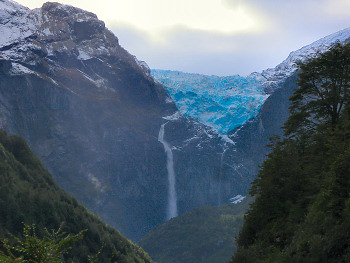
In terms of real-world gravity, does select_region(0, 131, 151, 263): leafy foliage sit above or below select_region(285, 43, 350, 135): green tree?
below

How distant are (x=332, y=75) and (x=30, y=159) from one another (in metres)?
77.1

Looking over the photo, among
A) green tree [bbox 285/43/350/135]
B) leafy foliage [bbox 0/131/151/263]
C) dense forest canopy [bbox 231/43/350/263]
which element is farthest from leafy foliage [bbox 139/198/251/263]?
dense forest canopy [bbox 231/43/350/263]

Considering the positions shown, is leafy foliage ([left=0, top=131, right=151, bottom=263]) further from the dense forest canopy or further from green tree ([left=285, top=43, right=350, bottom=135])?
green tree ([left=285, top=43, right=350, bottom=135])

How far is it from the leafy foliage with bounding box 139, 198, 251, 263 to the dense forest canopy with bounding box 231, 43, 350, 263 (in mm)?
134908

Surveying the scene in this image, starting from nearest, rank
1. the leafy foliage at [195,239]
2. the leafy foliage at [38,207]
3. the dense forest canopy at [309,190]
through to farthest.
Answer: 1. the dense forest canopy at [309,190]
2. the leafy foliage at [38,207]
3. the leafy foliage at [195,239]

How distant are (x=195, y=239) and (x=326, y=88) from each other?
157599mm

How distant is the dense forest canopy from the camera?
1388 centimetres

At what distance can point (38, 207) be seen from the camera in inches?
2687

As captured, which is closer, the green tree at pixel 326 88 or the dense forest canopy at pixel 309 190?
the dense forest canopy at pixel 309 190

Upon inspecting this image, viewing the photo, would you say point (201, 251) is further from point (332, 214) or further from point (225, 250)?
point (332, 214)

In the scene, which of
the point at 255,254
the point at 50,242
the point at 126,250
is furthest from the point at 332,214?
the point at 126,250

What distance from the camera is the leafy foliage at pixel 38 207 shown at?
196 feet

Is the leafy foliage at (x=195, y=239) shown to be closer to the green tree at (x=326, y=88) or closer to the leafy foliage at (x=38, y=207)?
the leafy foliage at (x=38, y=207)

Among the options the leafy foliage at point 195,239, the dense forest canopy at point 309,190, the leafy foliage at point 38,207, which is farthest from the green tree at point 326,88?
the leafy foliage at point 195,239
